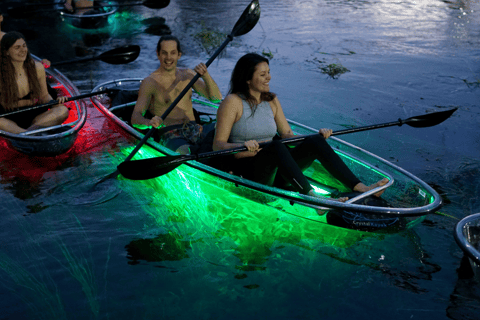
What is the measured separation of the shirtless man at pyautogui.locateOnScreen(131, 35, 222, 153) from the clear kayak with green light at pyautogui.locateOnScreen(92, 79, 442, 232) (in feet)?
0.70

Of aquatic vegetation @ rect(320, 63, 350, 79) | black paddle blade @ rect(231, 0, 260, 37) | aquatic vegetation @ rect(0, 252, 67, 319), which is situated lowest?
aquatic vegetation @ rect(0, 252, 67, 319)

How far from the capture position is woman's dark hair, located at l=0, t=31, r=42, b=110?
4.98m

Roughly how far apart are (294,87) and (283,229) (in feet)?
13.9

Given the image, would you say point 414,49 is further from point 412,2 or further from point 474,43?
point 412,2

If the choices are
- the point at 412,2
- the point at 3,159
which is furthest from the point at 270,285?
the point at 412,2

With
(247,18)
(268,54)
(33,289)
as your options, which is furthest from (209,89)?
(268,54)

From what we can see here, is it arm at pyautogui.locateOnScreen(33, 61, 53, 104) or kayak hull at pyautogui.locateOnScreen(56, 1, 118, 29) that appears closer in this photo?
arm at pyautogui.locateOnScreen(33, 61, 53, 104)

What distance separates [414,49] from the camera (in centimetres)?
1009

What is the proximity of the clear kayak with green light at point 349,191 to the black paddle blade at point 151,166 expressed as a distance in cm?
16

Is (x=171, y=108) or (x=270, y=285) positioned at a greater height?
(x=171, y=108)

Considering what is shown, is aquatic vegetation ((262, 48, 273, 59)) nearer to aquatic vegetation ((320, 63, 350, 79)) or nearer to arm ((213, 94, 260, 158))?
aquatic vegetation ((320, 63, 350, 79))

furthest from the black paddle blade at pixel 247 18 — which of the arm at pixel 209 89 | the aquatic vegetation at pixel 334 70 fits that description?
the aquatic vegetation at pixel 334 70

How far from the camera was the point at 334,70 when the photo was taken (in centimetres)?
855

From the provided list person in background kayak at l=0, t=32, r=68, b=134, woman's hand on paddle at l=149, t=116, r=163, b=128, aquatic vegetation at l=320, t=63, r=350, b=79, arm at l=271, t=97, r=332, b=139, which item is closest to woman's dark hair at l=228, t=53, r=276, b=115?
arm at l=271, t=97, r=332, b=139
